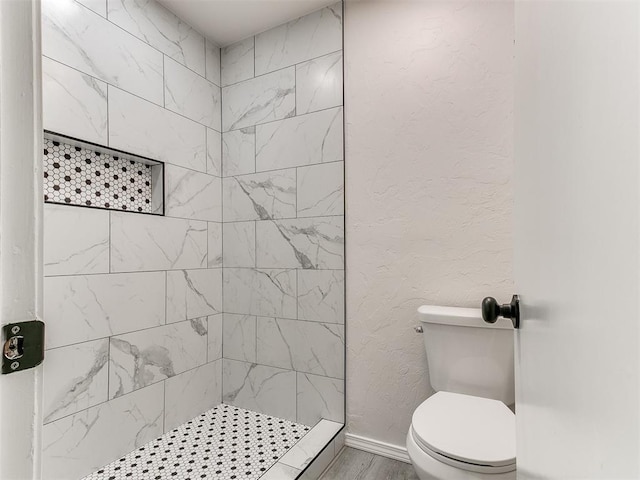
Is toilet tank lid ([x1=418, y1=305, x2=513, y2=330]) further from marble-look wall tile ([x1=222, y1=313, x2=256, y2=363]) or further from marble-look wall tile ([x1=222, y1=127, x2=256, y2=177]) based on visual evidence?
marble-look wall tile ([x1=222, y1=127, x2=256, y2=177])

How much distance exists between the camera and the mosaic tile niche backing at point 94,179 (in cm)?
153

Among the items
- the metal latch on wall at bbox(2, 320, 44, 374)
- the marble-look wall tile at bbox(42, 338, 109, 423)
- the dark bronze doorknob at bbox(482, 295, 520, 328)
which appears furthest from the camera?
the marble-look wall tile at bbox(42, 338, 109, 423)

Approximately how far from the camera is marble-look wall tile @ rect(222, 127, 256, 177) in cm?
221

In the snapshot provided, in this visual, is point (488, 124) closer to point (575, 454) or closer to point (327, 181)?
point (327, 181)

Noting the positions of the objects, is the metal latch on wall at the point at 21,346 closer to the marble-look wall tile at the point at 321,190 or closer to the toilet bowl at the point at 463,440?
the toilet bowl at the point at 463,440

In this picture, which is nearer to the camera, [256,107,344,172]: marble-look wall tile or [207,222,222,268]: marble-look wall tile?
[256,107,344,172]: marble-look wall tile

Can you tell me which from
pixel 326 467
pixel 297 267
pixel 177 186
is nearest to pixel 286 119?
pixel 177 186

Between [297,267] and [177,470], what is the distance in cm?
114

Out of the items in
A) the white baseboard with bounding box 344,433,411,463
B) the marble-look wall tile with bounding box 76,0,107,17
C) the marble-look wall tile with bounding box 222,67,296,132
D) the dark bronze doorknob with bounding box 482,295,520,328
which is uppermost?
the marble-look wall tile with bounding box 76,0,107,17

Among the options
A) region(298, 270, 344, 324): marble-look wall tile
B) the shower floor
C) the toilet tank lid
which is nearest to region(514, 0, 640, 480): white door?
the toilet tank lid

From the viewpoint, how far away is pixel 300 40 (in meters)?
2.06

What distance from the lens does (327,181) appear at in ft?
6.46

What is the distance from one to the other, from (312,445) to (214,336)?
36.3 inches

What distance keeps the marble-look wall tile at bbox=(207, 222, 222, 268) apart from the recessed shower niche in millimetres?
361
